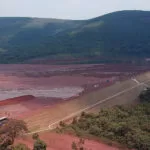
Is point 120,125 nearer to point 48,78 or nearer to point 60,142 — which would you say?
point 60,142

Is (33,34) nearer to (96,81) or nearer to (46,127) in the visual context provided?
(96,81)

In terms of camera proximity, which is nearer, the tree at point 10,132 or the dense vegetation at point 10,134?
the dense vegetation at point 10,134

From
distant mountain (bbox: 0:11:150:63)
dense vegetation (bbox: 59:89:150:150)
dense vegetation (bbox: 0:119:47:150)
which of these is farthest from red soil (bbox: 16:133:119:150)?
distant mountain (bbox: 0:11:150:63)

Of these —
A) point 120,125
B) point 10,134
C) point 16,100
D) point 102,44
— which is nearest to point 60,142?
point 10,134

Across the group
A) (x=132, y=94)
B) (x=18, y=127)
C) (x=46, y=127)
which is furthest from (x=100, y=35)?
(x=18, y=127)

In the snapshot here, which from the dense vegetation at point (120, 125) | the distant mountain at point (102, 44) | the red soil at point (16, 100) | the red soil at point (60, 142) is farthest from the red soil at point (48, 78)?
the distant mountain at point (102, 44)

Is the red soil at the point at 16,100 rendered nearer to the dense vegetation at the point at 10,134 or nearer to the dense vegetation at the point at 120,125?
the dense vegetation at the point at 120,125

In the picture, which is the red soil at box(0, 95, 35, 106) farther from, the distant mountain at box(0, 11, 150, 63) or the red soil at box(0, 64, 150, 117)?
the distant mountain at box(0, 11, 150, 63)
